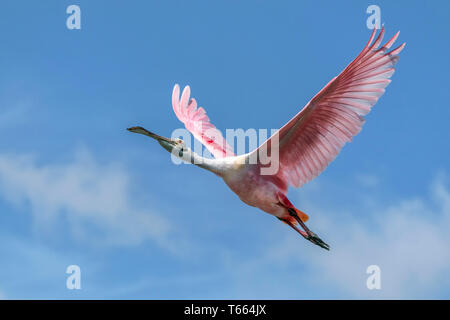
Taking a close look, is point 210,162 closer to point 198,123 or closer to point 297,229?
point 297,229

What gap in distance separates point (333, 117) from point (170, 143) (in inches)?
88.9

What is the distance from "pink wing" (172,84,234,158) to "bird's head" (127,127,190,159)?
3.55 feet

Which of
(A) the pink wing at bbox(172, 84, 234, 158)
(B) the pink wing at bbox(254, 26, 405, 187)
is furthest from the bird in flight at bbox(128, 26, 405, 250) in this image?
(A) the pink wing at bbox(172, 84, 234, 158)

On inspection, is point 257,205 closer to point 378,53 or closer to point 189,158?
point 189,158

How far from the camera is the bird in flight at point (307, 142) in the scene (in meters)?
8.10

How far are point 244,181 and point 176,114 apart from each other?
2.53 metres

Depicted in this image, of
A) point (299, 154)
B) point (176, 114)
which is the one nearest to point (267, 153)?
point (299, 154)

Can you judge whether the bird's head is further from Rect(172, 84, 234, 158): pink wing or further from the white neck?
Rect(172, 84, 234, 158): pink wing

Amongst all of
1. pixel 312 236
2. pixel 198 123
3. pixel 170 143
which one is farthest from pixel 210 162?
pixel 198 123

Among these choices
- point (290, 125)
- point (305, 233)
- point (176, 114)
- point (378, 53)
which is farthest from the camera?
point (176, 114)

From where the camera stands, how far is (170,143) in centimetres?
928
